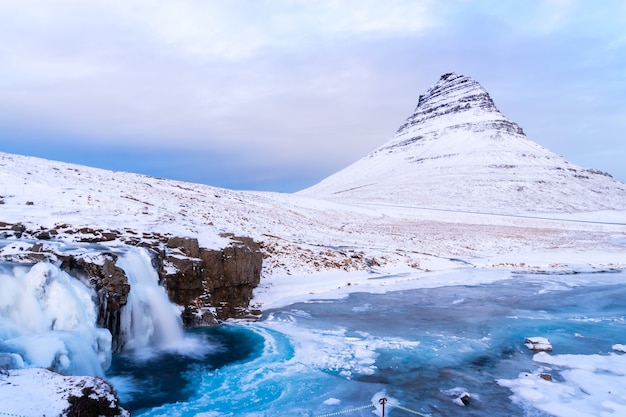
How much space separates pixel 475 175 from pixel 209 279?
112407 millimetres

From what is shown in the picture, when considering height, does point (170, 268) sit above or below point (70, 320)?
above

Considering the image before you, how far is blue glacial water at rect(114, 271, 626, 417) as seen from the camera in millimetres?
9914

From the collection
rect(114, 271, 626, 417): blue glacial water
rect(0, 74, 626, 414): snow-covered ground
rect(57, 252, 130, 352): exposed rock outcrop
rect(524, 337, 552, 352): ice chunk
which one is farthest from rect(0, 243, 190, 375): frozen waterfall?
rect(524, 337, 552, 352): ice chunk

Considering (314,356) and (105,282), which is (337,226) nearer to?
(314,356)

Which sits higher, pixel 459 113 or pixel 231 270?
pixel 459 113

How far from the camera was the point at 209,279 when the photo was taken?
18812mm

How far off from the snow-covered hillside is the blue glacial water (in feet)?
21.6

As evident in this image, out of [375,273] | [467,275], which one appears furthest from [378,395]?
[467,275]

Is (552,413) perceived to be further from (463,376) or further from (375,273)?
(375,273)

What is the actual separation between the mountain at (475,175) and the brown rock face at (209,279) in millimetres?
71617

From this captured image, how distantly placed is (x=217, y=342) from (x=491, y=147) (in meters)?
150

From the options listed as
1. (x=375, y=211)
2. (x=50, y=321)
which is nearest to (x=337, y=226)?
(x=375, y=211)

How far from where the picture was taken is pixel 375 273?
29.1m

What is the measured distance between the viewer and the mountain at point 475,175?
327ft
